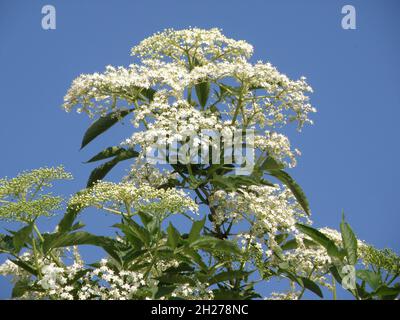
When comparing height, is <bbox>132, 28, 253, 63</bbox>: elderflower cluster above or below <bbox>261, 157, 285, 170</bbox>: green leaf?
above

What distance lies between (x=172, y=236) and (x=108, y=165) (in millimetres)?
2126

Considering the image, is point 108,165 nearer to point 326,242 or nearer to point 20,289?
point 20,289

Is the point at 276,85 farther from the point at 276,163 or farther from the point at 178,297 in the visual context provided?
the point at 178,297

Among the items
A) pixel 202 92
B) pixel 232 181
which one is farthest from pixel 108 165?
pixel 232 181

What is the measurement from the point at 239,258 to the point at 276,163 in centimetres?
116

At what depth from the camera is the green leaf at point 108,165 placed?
771cm

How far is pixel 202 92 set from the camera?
796 centimetres

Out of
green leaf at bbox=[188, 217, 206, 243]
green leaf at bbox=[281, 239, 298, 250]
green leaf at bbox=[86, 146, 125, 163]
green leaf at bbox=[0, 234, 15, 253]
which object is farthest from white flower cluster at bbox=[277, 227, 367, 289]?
green leaf at bbox=[0, 234, 15, 253]

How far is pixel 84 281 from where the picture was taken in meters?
6.18

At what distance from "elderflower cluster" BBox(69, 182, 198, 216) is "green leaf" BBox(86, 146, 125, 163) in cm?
109

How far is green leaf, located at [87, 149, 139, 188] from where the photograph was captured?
771 cm

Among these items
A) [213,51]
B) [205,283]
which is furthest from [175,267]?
[213,51]

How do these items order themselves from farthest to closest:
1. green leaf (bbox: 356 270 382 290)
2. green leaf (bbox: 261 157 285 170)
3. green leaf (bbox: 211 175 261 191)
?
1. green leaf (bbox: 261 157 285 170)
2. green leaf (bbox: 211 175 261 191)
3. green leaf (bbox: 356 270 382 290)

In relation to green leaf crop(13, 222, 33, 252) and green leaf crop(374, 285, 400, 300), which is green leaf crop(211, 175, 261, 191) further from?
green leaf crop(13, 222, 33, 252)
